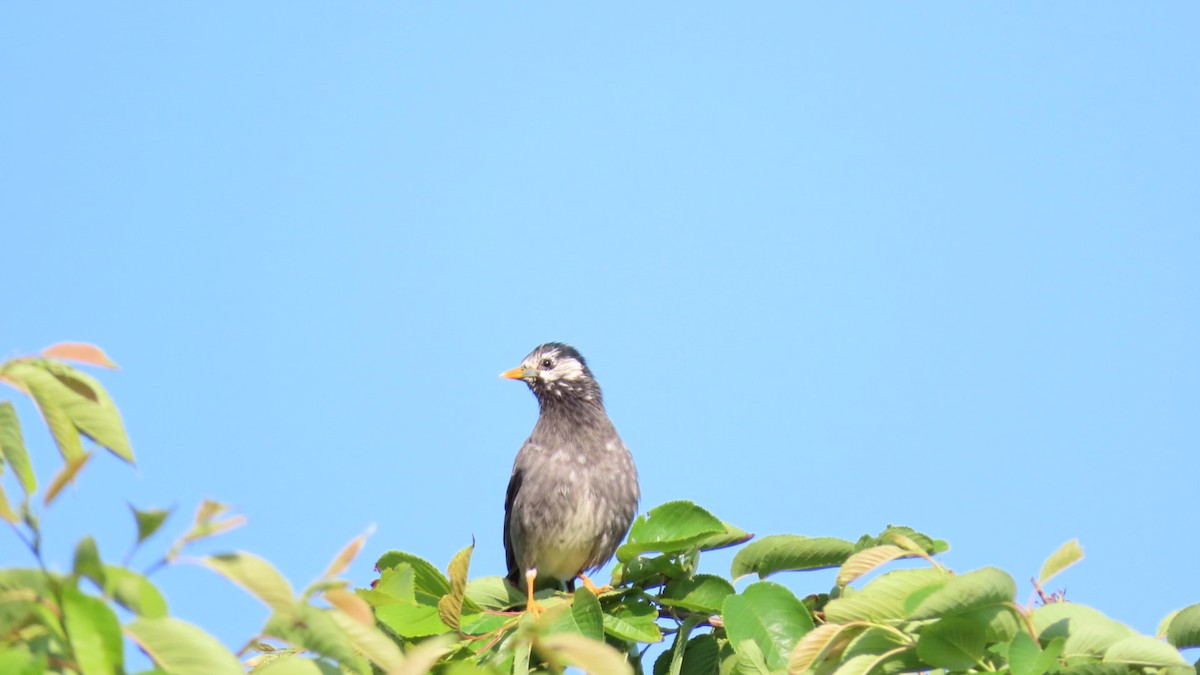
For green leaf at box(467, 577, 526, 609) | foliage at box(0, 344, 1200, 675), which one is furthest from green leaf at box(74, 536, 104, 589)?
green leaf at box(467, 577, 526, 609)

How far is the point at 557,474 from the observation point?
8.05 meters

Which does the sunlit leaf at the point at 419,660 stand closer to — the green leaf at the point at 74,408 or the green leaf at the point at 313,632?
the green leaf at the point at 313,632

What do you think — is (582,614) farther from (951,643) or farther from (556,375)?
(556,375)

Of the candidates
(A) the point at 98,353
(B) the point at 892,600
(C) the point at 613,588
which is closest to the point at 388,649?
(A) the point at 98,353

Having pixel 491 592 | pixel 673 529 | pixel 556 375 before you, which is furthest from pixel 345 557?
pixel 556 375

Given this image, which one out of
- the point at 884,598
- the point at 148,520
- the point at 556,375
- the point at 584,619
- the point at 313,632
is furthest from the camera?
the point at 556,375

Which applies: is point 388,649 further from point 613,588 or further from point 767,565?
point 613,588

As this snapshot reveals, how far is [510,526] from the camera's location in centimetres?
824

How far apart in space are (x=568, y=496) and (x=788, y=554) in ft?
13.6

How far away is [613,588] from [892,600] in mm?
1778

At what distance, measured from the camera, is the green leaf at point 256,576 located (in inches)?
66.4

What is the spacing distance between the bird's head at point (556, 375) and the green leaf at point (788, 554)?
15.8 ft

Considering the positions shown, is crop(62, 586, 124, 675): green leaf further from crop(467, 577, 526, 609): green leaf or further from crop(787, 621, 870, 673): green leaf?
crop(467, 577, 526, 609): green leaf

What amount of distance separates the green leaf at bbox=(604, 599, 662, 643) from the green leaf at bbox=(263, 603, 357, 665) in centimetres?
225
